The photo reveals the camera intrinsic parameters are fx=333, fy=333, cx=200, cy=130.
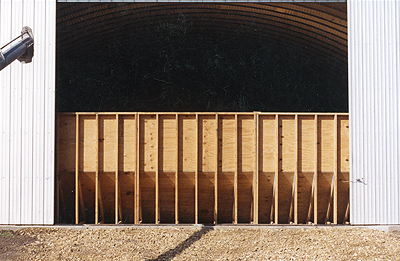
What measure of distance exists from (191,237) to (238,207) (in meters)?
2.49

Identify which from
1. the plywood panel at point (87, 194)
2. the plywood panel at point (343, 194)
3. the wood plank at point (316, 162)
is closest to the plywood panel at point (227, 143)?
the wood plank at point (316, 162)

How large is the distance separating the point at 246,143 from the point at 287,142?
1.27 meters

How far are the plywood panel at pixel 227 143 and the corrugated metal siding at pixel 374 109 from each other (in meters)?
3.56

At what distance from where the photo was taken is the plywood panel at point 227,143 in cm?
1033

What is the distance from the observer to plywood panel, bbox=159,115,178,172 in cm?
1030

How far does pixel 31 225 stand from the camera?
992cm

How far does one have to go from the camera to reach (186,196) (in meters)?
11.0

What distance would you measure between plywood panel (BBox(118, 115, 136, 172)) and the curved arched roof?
16.3 feet

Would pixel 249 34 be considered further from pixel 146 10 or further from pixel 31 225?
pixel 31 225

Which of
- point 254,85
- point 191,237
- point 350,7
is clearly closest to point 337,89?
point 254,85

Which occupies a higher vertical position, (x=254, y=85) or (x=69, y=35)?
(x=69, y=35)

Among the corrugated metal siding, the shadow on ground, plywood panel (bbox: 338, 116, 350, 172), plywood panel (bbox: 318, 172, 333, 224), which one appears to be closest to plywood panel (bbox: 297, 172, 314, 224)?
plywood panel (bbox: 318, 172, 333, 224)

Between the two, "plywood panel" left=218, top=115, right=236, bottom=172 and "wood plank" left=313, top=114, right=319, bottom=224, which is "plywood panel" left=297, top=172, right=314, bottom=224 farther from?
"plywood panel" left=218, top=115, right=236, bottom=172

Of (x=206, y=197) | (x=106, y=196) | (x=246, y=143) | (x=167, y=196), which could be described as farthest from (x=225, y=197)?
(x=106, y=196)
